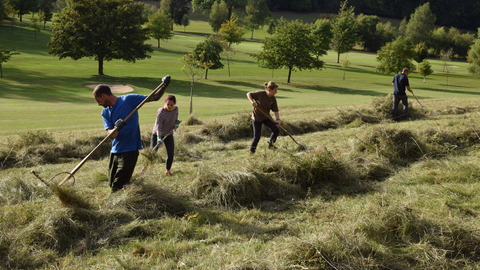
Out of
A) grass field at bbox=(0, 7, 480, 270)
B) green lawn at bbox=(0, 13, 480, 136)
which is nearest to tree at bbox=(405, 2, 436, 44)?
green lawn at bbox=(0, 13, 480, 136)

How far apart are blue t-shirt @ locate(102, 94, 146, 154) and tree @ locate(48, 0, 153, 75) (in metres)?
37.9

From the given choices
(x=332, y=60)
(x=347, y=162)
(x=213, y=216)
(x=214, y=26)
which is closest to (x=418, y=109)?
(x=347, y=162)

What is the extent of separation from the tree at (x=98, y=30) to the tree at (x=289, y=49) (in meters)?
14.3

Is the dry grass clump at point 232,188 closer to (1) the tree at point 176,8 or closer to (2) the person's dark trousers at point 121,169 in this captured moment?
(2) the person's dark trousers at point 121,169

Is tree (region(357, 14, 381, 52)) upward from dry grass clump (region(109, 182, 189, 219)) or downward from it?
upward

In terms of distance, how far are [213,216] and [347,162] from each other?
10.6 feet

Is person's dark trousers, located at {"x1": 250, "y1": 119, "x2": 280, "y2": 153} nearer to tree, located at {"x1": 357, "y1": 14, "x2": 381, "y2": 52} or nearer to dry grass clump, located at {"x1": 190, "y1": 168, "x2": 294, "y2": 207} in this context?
dry grass clump, located at {"x1": 190, "y1": 168, "x2": 294, "y2": 207}

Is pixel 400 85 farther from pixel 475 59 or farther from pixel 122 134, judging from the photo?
pixel 475 59

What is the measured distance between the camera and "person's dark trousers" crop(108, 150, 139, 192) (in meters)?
6.96

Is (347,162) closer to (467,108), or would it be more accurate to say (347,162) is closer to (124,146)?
(124,146)

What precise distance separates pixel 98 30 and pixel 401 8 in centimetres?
10517

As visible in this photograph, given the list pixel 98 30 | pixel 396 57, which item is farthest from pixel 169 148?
pixel 396 57

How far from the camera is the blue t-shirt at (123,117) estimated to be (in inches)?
274

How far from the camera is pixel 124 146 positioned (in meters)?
6.99
